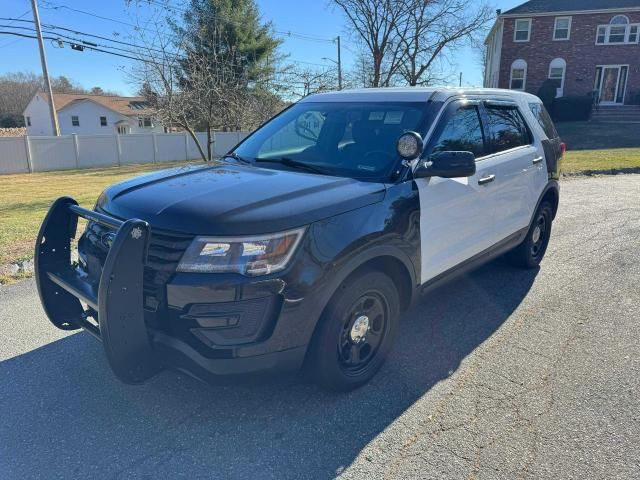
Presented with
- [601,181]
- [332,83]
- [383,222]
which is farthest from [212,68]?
[383,222]

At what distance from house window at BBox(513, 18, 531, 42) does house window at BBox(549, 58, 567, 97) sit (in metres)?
2.38

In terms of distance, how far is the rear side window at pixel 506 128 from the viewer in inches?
164

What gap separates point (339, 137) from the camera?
3.71 metres

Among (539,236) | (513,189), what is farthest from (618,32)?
(513,189)

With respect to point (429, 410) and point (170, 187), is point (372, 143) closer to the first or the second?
point (170, 187)

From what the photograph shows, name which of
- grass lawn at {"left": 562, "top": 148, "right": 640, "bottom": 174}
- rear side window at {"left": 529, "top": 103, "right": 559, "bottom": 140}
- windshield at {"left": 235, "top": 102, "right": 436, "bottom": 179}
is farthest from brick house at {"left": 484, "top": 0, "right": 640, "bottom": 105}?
windshield at {"left": 235, "top": 102, "right": 436, "bottom": 179}

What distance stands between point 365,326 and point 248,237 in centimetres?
109

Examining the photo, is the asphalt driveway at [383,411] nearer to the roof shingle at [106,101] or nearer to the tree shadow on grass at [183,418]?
the tree shadow on grass at [183,418]

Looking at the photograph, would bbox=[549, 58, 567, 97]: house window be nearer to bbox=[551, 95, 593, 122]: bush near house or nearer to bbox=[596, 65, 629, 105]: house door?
bbox=[596, 65, 629, 105]: house door

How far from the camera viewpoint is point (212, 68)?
1605 centimetres

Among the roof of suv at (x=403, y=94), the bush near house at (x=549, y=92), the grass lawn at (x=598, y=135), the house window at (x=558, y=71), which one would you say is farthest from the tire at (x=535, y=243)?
the house window at (x=558, y=71)

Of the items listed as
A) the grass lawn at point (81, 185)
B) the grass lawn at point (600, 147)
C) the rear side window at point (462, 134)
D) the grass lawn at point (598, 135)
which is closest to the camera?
the rear side window at point (462, 134)

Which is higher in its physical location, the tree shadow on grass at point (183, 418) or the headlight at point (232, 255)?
the headlight at point (232, 255)

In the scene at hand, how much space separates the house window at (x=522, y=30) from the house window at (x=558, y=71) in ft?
7.80
